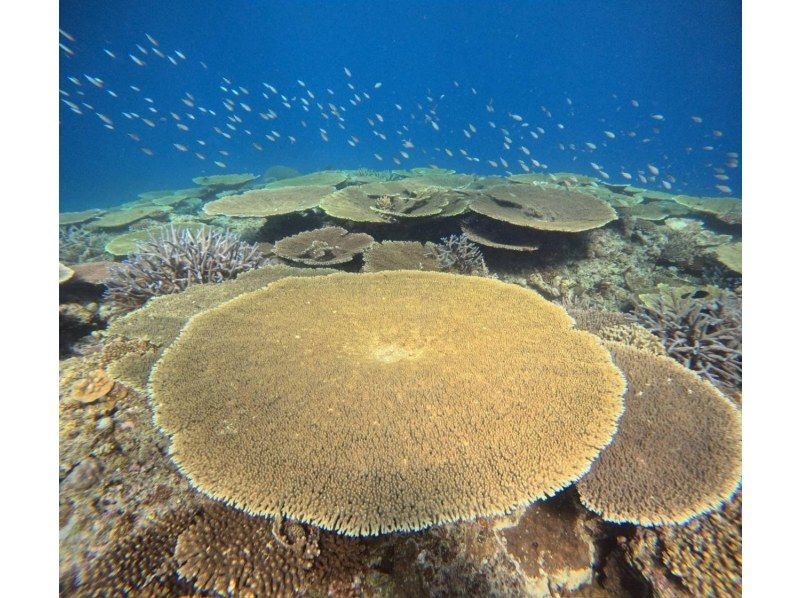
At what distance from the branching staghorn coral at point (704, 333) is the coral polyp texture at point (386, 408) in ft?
7.99

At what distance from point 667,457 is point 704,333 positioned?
259 cm

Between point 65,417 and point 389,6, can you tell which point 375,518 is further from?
point 389,6

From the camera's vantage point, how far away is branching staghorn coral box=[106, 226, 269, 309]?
4.83m

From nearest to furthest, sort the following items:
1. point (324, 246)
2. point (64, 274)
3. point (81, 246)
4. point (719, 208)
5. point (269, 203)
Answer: point (64, 274) < point (324, 246) < point (269, 203) < point (81, 246) < point (719, 208)

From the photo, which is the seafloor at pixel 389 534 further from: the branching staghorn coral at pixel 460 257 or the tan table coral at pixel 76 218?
the tan table coral at pixel 76 218

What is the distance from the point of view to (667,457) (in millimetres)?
2385

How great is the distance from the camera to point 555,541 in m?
2.29

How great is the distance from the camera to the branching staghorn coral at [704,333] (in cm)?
379

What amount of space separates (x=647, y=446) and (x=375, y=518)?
81.0 inches

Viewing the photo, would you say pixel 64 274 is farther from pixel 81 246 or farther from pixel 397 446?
pixel 81 246

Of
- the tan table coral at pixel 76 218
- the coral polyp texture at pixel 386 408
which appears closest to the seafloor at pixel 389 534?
the coral polyp texture at pixel 386 408

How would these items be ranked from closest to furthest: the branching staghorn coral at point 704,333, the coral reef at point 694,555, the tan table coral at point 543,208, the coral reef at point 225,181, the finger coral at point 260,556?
the finger coral at point 260,556 → the coral reef at point 694,555 → the branching staghorn coral at point 704,333 → the tan table coral at point 543,208 → the coral reef at point 225,181

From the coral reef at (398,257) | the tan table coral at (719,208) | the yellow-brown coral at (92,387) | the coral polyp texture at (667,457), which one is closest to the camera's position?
the coral polyp texture at (667,457)

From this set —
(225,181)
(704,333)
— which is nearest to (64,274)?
(704,333)
